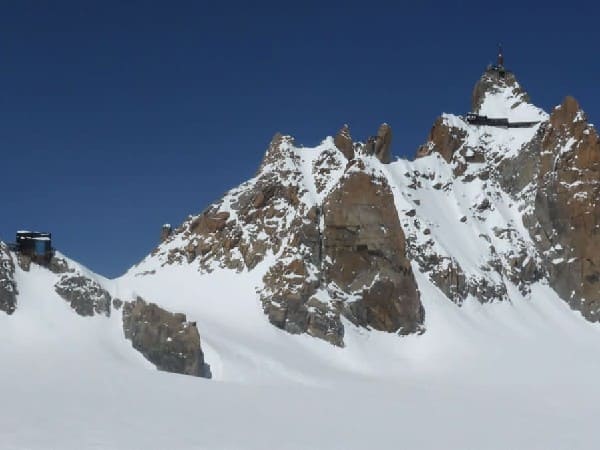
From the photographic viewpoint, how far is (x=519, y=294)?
74.0 m

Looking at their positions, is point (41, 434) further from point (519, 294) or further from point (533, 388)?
point (519, 294)

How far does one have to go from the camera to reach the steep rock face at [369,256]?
5884cm

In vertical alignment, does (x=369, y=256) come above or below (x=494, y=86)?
below

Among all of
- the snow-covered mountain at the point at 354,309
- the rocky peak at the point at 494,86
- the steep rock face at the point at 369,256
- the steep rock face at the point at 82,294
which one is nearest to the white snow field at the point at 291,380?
the snow-covered mountain at the point at 354,309

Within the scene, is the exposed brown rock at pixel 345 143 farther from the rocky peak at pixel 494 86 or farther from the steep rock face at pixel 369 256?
the rocky peak at pixel 494 86

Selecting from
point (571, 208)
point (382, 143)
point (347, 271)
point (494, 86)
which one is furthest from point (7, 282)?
point (494, 86)

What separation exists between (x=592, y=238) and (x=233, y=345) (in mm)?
46229

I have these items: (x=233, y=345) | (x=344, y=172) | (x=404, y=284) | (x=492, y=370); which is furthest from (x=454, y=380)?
(x=344, y=172)

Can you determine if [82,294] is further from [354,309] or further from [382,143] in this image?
[382,143]

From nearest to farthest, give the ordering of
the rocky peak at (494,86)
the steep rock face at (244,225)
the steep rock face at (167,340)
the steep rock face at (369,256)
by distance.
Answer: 1. the steep rock face at (167,340)
2. the steep rock face at (369,256)
3. the steep rock face at (244,225)
4. the rocky peak at (494,86)

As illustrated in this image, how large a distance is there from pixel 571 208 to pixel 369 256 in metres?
29.1

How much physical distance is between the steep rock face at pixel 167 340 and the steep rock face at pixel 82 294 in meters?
2.35

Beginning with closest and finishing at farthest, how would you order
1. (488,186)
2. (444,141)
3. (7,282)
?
1. (7,282)
2. (488,186)
3. (444,141)

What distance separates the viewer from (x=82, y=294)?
147 ft
